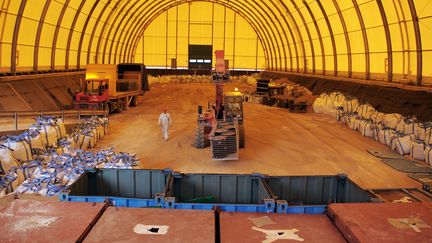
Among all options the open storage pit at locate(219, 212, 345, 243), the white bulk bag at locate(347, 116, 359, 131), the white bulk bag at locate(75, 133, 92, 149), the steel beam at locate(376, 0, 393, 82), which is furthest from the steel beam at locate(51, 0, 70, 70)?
the open storage pit at locate(219, 212, 345, 243)

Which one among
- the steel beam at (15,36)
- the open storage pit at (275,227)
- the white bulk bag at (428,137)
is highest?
the steel beam at (15,36)

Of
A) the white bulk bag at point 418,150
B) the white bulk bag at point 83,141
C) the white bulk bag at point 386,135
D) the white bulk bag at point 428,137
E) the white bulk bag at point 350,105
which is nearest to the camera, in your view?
the white bulk bag at point 83,141

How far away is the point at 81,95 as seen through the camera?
22594 millimetres

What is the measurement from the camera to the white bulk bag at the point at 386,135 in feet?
55.8

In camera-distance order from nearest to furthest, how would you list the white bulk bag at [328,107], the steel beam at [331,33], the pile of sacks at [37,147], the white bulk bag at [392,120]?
the pile of sacks at [37,147], the white bulk bag at [392,120], the white bulk bag at [328,107], the steel beam at [331,33]

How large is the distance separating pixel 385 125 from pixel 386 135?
5.39 feet

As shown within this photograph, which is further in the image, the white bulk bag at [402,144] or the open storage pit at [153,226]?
the white bulk bag at [402,144]

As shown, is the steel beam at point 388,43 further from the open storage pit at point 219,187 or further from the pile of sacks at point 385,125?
the open storage pit at point 219,187

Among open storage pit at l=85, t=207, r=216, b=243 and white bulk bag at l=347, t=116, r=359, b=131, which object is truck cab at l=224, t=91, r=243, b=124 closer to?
white bulk bag at l=347, t=116, r=359, b=131

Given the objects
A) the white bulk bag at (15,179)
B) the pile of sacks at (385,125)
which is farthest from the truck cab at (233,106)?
the white bulk bag at (15,179)

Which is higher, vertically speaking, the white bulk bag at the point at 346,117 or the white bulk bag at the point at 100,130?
the white bulk bag at the point at 346,117

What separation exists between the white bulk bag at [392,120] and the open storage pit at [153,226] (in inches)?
599

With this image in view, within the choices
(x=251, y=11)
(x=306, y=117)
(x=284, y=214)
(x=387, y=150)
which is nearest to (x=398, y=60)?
(x=306, y=117)

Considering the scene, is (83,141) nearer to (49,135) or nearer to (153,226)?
(49,135)
